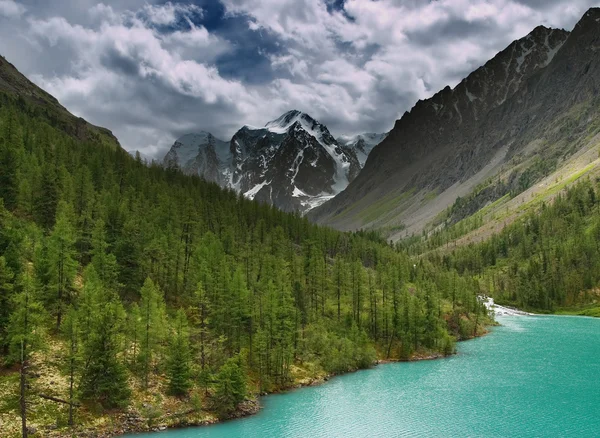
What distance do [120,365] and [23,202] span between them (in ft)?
178

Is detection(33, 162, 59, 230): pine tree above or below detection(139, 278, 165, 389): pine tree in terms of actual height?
above

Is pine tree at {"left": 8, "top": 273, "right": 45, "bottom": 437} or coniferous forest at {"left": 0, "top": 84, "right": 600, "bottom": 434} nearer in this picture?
pine tree at {"left": 8, "top": 273, "right": 45, "bottom": 437}

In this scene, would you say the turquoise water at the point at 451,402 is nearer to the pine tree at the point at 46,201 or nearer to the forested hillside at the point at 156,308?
the forested hillside at the point at 156,308

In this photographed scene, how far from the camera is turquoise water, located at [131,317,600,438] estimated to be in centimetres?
5503

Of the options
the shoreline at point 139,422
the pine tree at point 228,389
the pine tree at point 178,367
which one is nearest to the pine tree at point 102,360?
the shoreline at point 139,422

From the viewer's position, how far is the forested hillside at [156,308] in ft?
179

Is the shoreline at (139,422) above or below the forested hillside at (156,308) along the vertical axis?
below

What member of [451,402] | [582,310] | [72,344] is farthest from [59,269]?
[582,310]

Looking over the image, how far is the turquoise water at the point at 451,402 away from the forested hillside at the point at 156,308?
523cm

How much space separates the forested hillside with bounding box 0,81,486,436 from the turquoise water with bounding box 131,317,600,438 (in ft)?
17.1

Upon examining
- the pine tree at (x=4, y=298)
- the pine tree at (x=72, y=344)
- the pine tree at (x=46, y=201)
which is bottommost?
the pine tree at (x=72, y=344)

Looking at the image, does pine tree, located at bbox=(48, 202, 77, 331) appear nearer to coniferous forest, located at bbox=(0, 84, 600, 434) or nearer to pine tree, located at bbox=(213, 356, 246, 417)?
coniferous forest, located at bbox=(0, 84, 600, 434)

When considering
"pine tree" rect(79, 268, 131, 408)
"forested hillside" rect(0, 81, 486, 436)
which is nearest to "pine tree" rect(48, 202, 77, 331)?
"forested hillside" rect(0, 81, 486, 436)

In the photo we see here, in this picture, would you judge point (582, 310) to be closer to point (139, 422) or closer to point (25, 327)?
point (139, 422)
